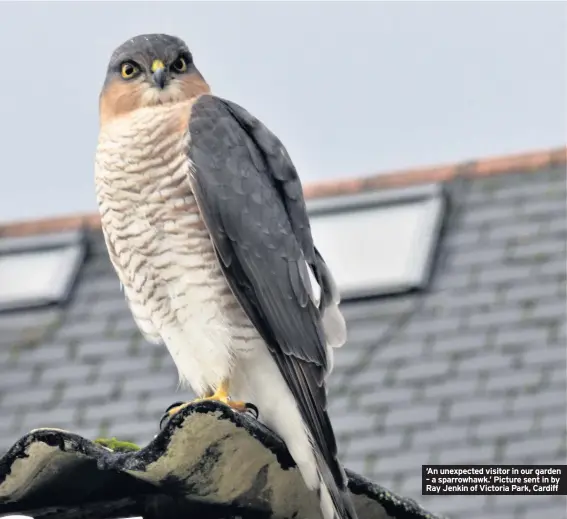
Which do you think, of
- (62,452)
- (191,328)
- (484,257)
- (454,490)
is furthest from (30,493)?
(484,257)

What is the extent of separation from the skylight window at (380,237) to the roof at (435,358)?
0.11 meters

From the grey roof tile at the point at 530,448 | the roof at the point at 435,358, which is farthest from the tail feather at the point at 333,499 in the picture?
the grey roof tile at the point at 530,448

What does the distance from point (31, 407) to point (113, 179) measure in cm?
514

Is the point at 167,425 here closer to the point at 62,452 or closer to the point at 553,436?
the point at 62,452

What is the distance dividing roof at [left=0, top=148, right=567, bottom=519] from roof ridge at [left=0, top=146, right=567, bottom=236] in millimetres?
14

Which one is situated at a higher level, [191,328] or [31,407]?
[191,328]

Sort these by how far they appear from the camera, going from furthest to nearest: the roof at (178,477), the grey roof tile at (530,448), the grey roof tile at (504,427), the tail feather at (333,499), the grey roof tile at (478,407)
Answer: the grey roof tile at (478,407)
the grey roof tile at (504,427)
the grey roof tile at (530,448)
the tail feather at (333,499)
the roof at (178,477)

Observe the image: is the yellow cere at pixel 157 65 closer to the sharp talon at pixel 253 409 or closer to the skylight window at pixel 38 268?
the sharp talon at pixel 253 409

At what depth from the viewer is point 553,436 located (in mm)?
8164

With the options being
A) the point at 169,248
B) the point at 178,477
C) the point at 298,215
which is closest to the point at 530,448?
the point at 298,215

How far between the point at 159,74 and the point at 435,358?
4.37 meters

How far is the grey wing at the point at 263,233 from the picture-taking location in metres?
4.41

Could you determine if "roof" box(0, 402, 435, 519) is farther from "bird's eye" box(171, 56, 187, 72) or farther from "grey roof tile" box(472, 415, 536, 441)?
"grey roof tile" box(472, 415, 536, 441)

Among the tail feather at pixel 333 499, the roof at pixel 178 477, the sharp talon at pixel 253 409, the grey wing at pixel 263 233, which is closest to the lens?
the roof at pixel 178 477
